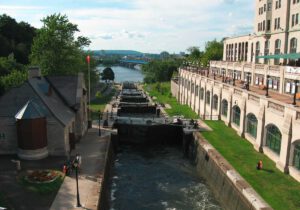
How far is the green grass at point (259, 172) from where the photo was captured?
2427 centimetres

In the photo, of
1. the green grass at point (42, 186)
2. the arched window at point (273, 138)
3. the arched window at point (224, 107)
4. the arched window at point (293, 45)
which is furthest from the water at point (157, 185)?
the arched window at point (293, 45)

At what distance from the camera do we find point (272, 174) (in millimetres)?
28953

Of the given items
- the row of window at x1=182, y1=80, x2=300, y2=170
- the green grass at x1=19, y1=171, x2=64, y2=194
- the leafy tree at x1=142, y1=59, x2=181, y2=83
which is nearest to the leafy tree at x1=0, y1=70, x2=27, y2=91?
the green grass at x1=19, y1=171, x2=64, y2=194

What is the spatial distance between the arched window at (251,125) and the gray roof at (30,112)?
22.7 meters

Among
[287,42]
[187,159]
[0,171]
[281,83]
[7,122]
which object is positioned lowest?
[187,159]

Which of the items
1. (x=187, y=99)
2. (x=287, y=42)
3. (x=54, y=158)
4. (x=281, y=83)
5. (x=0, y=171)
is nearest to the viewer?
(x=0, y=171)

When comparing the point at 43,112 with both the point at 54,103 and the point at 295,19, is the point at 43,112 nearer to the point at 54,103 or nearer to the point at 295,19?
the point at 54,103

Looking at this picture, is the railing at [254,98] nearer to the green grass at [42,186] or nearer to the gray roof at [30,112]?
the green grass at [42,186]

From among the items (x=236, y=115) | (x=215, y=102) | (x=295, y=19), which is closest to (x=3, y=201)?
(x=236, y=115)

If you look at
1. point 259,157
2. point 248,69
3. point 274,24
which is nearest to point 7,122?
point 259,157

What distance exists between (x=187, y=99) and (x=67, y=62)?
30241mm

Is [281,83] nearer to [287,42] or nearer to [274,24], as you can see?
[287,42]

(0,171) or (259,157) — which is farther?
(259,157)

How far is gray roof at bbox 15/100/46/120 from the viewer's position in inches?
1238
